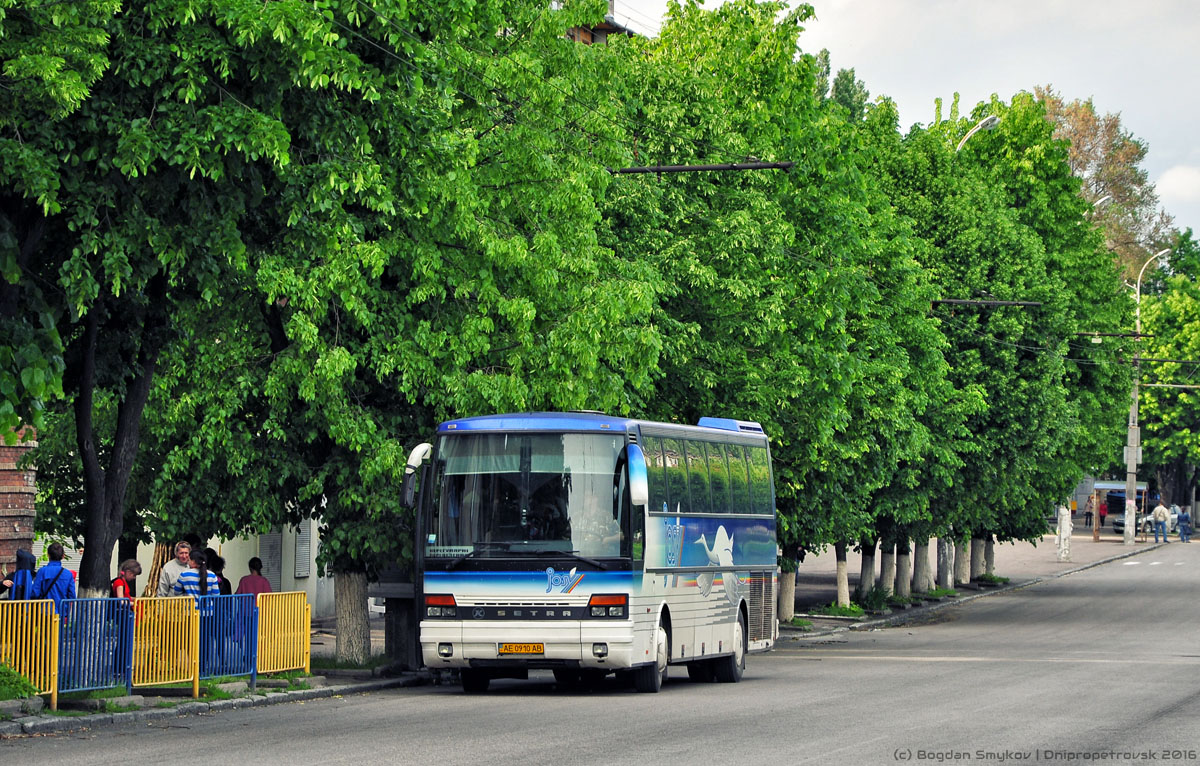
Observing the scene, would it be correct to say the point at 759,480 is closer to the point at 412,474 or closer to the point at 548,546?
the point at 548,546

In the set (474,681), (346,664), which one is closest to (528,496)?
(474,681)

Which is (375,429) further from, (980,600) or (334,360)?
(980,600)

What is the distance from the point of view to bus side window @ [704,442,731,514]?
80.2ft

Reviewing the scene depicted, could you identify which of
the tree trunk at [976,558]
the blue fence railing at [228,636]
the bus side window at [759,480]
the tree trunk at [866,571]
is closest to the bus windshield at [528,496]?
the blue fence railing at [228,636]

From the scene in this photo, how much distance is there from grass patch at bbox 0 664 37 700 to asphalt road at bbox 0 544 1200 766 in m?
0.85

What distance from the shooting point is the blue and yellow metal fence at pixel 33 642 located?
15802 millimetres

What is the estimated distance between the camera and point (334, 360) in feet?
71.4

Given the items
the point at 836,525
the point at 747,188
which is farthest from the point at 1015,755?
Result: the point at 836,525

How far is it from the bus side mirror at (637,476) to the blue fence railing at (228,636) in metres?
4.59

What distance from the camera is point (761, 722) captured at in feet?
54.5

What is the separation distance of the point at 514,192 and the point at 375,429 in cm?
427

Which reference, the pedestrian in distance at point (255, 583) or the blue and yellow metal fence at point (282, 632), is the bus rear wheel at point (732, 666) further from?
the pedestrian in distance at point (255, 583)

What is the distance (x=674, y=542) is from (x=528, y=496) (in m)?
2.32

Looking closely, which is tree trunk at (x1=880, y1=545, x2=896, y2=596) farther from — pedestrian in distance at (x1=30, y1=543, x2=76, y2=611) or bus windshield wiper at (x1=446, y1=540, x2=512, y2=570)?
pedestrian in distance at (x1=30, y1=543, x2=76, y2=611)
